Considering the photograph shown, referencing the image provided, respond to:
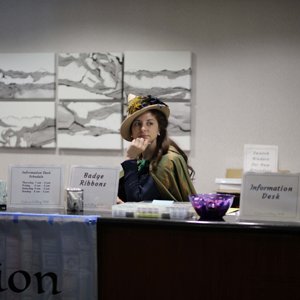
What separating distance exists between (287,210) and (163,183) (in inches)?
34.2

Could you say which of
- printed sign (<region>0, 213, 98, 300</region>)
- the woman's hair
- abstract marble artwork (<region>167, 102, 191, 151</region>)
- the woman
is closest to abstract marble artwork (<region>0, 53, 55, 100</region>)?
abstract marble artwork (<region>167, 102, 191, 151</region>)

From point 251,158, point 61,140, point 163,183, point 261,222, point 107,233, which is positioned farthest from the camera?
point 61,140

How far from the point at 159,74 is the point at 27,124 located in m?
1.33

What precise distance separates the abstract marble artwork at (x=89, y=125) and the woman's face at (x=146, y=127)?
160 cm

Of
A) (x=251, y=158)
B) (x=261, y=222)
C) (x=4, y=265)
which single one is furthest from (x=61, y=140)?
(x=261, y=222)

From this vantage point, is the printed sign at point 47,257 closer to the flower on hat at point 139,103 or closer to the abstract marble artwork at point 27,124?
the flower on hat at point 139,103

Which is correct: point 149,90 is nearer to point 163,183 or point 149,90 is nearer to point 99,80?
point 99,80

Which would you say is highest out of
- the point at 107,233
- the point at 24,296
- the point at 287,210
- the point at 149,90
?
the point at 149,90

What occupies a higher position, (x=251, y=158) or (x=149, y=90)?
(x=149, y=90)

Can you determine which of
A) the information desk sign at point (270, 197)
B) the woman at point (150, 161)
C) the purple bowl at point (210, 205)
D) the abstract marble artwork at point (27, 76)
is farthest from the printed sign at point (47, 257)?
the abstract marble artwork at point (27, 76)

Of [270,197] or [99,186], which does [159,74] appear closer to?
[99,186]

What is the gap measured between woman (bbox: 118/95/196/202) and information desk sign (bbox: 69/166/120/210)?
489mm

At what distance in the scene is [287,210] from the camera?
1634mm

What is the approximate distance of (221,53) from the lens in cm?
412
